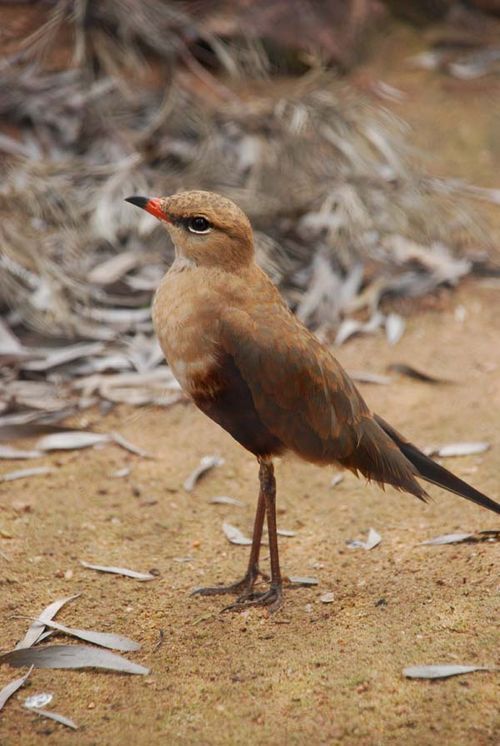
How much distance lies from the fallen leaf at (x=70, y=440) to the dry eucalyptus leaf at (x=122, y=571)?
1.23 metres

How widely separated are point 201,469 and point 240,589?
48.3 inches

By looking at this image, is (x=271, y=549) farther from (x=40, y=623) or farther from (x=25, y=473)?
(x=25, y=473)

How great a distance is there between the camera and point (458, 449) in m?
5.30

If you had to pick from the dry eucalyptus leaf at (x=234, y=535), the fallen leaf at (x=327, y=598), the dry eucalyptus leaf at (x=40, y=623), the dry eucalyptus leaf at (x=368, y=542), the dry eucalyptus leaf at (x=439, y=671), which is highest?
the dry eucalyptus leaf at (x=439, y=671)

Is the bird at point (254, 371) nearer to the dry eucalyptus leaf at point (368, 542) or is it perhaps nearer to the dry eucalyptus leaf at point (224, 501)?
the dry eucalyptus leaf at point (368, 542)

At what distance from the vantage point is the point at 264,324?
12.3ft

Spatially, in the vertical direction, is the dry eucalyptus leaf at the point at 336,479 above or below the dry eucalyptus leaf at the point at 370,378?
above

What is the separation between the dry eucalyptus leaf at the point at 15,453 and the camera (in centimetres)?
Result: 530

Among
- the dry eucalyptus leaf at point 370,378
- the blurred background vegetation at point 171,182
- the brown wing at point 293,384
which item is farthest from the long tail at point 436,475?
the blurred background vegetation at point 171,182

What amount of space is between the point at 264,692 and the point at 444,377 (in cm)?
325

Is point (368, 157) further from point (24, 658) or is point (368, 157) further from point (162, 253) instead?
point (24, 658)

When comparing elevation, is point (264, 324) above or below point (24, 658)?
above

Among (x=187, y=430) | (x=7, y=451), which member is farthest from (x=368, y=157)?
(x=7, y=451)

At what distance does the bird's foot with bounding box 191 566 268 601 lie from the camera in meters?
4.04
